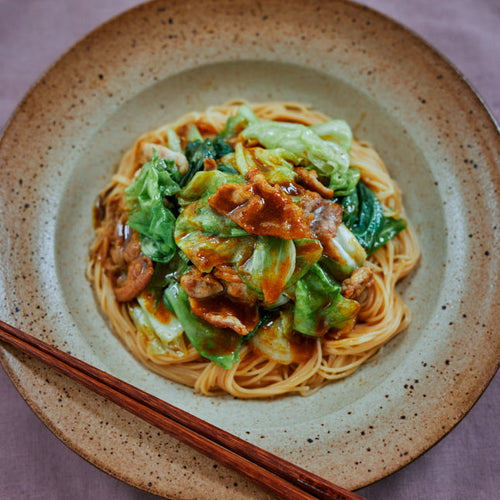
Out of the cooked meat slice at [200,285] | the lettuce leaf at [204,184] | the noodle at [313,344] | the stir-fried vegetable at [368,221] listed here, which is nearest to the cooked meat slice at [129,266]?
the noodle at [313,344]

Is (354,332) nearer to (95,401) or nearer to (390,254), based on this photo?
(390,254)

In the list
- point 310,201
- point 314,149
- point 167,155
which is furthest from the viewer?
point 167,155

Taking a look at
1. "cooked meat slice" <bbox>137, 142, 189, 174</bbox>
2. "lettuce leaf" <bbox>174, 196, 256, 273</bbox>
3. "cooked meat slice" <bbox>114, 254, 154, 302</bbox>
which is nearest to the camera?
"lettuce leaf" <bbox>174, 196, 256, 273</bbox>

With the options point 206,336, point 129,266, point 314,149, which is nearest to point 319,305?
point 206,336

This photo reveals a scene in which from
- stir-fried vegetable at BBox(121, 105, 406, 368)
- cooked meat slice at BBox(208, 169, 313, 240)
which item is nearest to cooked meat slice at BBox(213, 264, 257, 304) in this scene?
stir-fried vegetable at BBox(121, 105, 406, 368)

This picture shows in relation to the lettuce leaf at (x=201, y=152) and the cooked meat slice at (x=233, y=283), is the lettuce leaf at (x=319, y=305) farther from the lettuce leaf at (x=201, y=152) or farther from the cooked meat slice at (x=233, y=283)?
the lettuce leaf at (x=201, y=152)

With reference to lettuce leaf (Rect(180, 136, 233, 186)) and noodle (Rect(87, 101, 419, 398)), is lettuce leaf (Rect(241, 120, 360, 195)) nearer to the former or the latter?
lettuce leaf (Rect(180, 136, 233, 186))

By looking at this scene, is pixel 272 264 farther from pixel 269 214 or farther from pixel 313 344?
pixel 313 344
